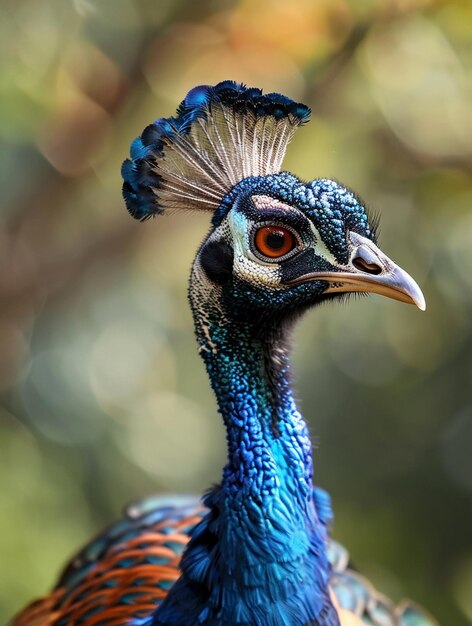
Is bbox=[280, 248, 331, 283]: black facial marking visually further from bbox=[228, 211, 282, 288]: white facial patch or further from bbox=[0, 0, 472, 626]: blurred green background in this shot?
bbox=[0, 0, 472, 626]: blurred green background

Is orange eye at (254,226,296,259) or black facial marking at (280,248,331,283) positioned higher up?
orange eye at (254,226,296,259)

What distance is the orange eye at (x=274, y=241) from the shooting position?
3.66ft

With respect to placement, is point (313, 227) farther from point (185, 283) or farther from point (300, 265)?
point (185, 283)

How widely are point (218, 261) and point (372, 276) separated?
0.77 feet

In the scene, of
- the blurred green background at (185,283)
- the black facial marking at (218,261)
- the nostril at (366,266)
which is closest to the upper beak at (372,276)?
the nostril at (366,266)

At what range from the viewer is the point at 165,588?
153 cm

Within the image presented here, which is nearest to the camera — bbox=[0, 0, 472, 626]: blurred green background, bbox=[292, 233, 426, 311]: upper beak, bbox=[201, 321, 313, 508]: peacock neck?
bbox=[292, 233, 426, 311]: upper beak

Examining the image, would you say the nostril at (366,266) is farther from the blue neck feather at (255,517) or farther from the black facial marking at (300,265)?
the blue neck feather at (255,517)

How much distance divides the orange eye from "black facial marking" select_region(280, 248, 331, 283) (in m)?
0.02

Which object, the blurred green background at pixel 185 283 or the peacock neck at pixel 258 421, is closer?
the peacock neck at pixel 258 421

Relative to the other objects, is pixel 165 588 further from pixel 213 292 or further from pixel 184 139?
pixel 184 139

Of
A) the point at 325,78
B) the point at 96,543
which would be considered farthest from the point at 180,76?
the point at 96,543

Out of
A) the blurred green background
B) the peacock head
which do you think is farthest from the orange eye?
→ the blurred green background

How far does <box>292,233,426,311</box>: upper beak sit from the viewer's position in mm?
1049
